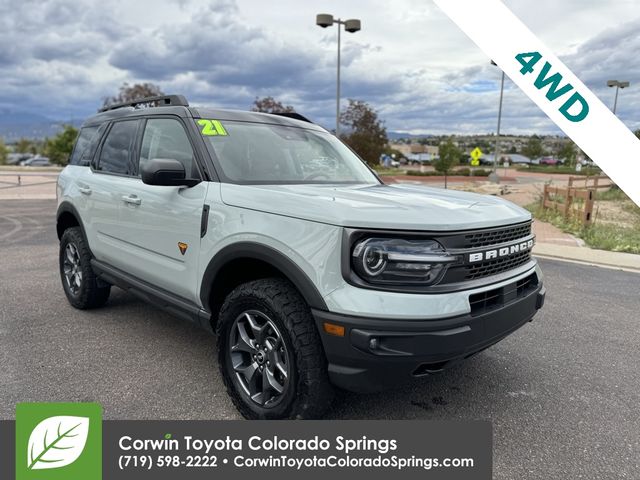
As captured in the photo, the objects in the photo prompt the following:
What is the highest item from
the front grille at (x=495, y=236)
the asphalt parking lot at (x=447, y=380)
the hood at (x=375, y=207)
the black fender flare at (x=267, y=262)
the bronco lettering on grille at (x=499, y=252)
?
the hood at (x=375, y=207)

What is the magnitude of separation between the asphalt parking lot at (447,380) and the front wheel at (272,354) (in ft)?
0.94

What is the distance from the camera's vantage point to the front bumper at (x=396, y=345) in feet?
7.66

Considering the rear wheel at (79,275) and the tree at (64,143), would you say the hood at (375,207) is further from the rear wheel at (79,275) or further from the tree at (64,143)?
the tree at (64,143)

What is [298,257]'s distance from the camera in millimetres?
2551

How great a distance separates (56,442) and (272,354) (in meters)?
1.14

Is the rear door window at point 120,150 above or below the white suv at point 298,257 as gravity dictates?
above

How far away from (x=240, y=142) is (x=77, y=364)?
2.04 metres

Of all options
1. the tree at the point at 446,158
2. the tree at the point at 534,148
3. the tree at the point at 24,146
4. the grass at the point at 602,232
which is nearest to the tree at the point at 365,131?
the tree at the point at 446,158

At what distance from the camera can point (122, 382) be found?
3.42 meters

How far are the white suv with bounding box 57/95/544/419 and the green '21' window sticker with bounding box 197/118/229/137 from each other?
0.01 metres

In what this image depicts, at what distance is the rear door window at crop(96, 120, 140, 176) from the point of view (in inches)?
161

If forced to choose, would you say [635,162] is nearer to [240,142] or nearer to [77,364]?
[240,142]

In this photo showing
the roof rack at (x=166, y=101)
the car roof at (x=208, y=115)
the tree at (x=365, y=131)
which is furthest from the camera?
the tree at (x=365, y=131)

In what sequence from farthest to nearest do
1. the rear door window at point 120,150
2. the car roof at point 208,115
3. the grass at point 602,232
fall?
the grass at point 602,232 → the rear door window at point 120,150 → the car roof at point 208,115
